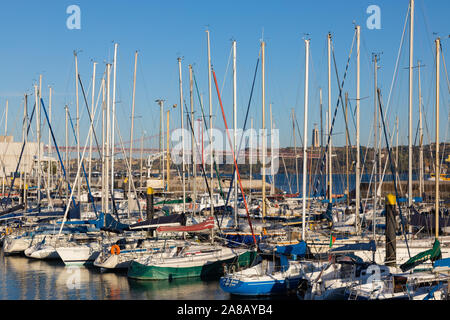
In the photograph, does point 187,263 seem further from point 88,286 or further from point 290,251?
point 290,251

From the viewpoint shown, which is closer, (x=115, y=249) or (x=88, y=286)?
(x=88, y=286)

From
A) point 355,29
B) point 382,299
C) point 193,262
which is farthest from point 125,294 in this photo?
point 355,29

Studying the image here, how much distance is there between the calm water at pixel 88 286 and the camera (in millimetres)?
20125

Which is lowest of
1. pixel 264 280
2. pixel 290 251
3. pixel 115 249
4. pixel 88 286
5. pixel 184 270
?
pixel 88 286

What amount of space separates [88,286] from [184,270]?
3.65m

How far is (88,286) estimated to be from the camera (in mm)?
21812

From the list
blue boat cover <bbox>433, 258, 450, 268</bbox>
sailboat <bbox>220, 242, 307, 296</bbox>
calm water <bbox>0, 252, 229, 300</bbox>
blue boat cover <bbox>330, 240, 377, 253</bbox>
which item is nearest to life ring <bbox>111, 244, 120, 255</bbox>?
calm water <bbox>0, 252, 229, 300</bbox>

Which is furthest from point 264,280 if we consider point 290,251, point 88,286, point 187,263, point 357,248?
point 88,286

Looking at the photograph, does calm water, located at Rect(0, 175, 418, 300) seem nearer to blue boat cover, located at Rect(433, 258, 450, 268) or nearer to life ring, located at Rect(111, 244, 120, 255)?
life ring, located at Rect(111, 244, 120, 255)

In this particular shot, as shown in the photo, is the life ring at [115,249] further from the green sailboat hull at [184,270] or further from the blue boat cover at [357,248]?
the blue boat cover at [357,248]
